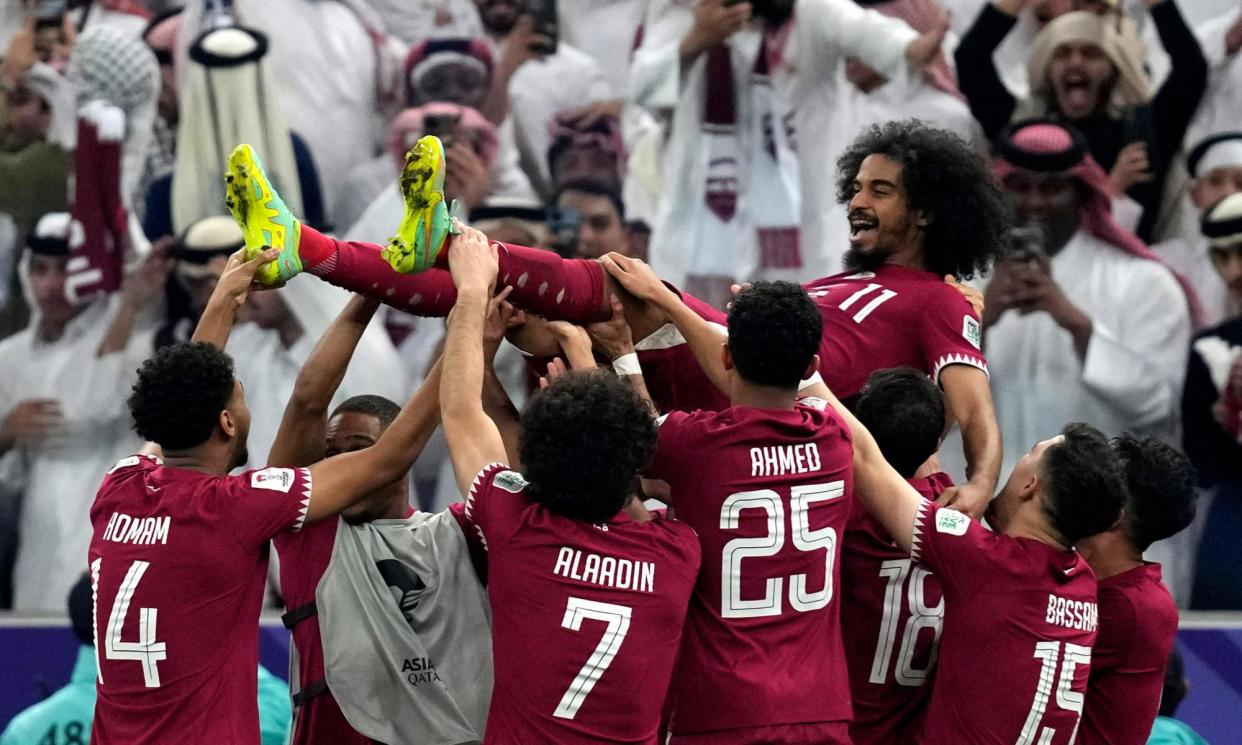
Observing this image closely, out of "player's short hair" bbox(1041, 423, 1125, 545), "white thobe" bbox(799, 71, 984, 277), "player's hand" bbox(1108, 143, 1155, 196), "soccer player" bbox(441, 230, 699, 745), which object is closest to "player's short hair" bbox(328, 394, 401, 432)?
"soccer player" bbox(441, 230, 699, 745)

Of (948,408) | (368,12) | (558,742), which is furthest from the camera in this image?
(368,12)

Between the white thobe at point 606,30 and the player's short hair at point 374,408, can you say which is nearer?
the player's short hair at point 374,408

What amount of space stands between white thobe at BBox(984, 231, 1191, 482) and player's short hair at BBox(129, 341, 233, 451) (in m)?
3.72

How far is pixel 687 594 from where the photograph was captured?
311 centimetres

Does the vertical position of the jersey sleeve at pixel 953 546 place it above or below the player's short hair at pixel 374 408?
above

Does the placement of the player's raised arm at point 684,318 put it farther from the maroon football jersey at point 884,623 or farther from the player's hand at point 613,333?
the maroon football jersey at point 884,623

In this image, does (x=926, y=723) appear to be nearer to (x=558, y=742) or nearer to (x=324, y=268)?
(x=558, y=742)

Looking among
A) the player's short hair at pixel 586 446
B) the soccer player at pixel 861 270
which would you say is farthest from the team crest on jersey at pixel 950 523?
the player's short hair at pixel 586 446

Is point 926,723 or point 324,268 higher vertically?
point 324,268

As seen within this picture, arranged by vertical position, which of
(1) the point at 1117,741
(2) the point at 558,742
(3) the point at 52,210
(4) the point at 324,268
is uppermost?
Answer: (4) the point at 324,268

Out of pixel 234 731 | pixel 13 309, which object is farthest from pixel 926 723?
pixel 13 309

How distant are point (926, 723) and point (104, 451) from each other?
13.5 ft

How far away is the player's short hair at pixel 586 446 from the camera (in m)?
2.99

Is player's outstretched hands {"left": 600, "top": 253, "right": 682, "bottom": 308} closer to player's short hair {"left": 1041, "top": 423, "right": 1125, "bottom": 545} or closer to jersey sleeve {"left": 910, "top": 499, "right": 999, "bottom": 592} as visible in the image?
jersey sleeve {"left": 910, "top": 499, "right": 999, "bottom": 592}
